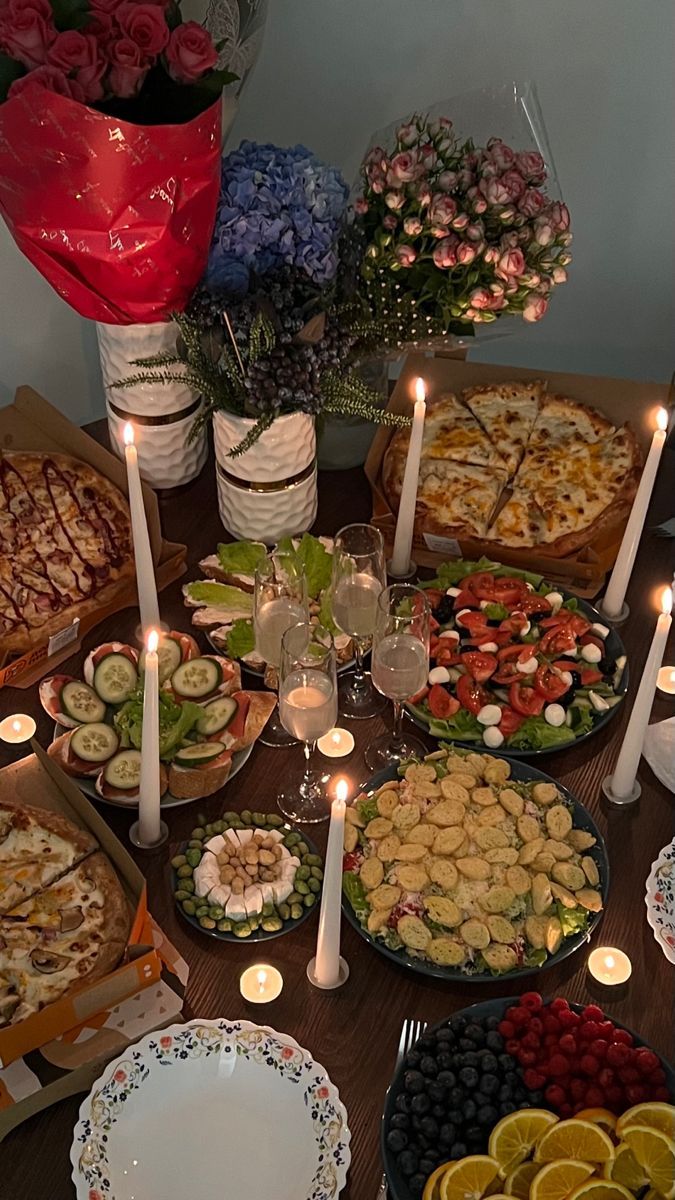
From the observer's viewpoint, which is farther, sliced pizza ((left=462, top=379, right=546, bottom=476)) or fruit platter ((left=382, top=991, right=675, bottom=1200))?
sliced pizza ((left=462, top=379, right=546, bottom=476))

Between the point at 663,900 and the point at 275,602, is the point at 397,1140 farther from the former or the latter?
the point at 275,602

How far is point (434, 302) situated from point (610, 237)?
917mm

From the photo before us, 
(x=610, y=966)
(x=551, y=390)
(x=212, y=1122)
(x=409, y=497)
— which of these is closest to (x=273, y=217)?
(x=409, y=497)

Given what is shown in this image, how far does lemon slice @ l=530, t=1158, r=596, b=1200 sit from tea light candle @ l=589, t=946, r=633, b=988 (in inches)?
13.5

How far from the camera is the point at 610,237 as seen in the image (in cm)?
292

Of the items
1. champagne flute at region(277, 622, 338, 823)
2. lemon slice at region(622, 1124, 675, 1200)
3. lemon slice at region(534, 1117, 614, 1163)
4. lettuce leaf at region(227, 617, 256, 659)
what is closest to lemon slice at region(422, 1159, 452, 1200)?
lemon slice at region(534, 1117, 614, 1163)

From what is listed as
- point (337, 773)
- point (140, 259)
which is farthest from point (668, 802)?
point (140, 259)

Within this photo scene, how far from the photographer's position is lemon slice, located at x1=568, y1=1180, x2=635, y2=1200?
52.2 inches

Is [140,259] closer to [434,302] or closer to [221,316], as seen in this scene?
[221,316]

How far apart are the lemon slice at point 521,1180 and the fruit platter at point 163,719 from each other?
0.73m

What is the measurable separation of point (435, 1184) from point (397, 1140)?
0.06 m

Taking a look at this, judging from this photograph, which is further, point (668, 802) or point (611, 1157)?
point (668, 802)

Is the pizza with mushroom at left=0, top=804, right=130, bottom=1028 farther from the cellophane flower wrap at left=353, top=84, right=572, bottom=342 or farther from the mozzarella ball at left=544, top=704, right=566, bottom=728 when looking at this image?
the cellophane flower wrap at left=353, top=84, right=572, bottom=342

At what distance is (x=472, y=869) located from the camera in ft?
5.62
